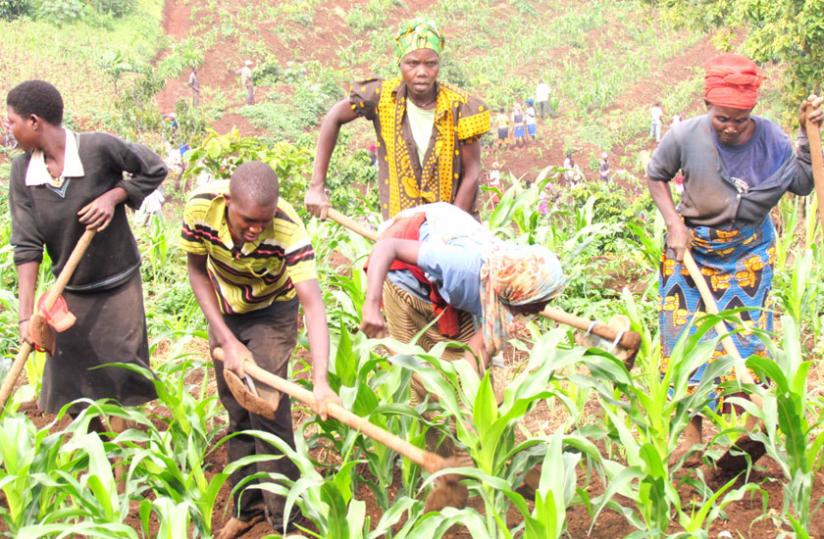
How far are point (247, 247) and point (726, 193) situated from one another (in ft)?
6.18

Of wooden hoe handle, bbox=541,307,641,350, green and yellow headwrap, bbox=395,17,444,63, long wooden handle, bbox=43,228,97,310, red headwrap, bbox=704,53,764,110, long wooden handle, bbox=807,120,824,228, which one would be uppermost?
green and yellow headwrap, bbox=395,17,444,63

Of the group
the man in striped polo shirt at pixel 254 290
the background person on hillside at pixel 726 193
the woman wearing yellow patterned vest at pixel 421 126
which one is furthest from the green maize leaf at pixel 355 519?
the woman wearing yellow patterned vest at pixel 421 126

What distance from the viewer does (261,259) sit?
361 centimetres

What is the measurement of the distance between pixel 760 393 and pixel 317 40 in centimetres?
2322

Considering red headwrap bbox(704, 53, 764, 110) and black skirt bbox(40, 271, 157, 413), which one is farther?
black skirt bbox(40, 271, 157, 413)

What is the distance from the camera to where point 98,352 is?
4355 millimetres

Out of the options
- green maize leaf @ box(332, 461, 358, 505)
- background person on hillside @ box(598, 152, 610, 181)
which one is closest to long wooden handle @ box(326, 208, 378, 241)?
green maize leaf @ box(332, 461, 358, 505)

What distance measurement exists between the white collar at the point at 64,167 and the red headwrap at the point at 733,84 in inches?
94.3

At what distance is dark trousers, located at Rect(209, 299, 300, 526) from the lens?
3.82 metres

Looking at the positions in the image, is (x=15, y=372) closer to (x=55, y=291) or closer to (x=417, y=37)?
(x=55, y=291)

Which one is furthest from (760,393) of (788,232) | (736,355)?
(788,232)

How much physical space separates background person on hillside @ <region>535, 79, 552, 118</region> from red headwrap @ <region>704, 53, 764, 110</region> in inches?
716

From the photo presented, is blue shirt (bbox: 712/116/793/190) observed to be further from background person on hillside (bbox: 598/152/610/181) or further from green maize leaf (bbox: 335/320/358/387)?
background person on hillside (bbox: 598/152/610/181)

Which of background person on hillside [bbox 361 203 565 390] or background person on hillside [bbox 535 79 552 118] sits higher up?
background person on hillside [bbox 361 203 565 390]
